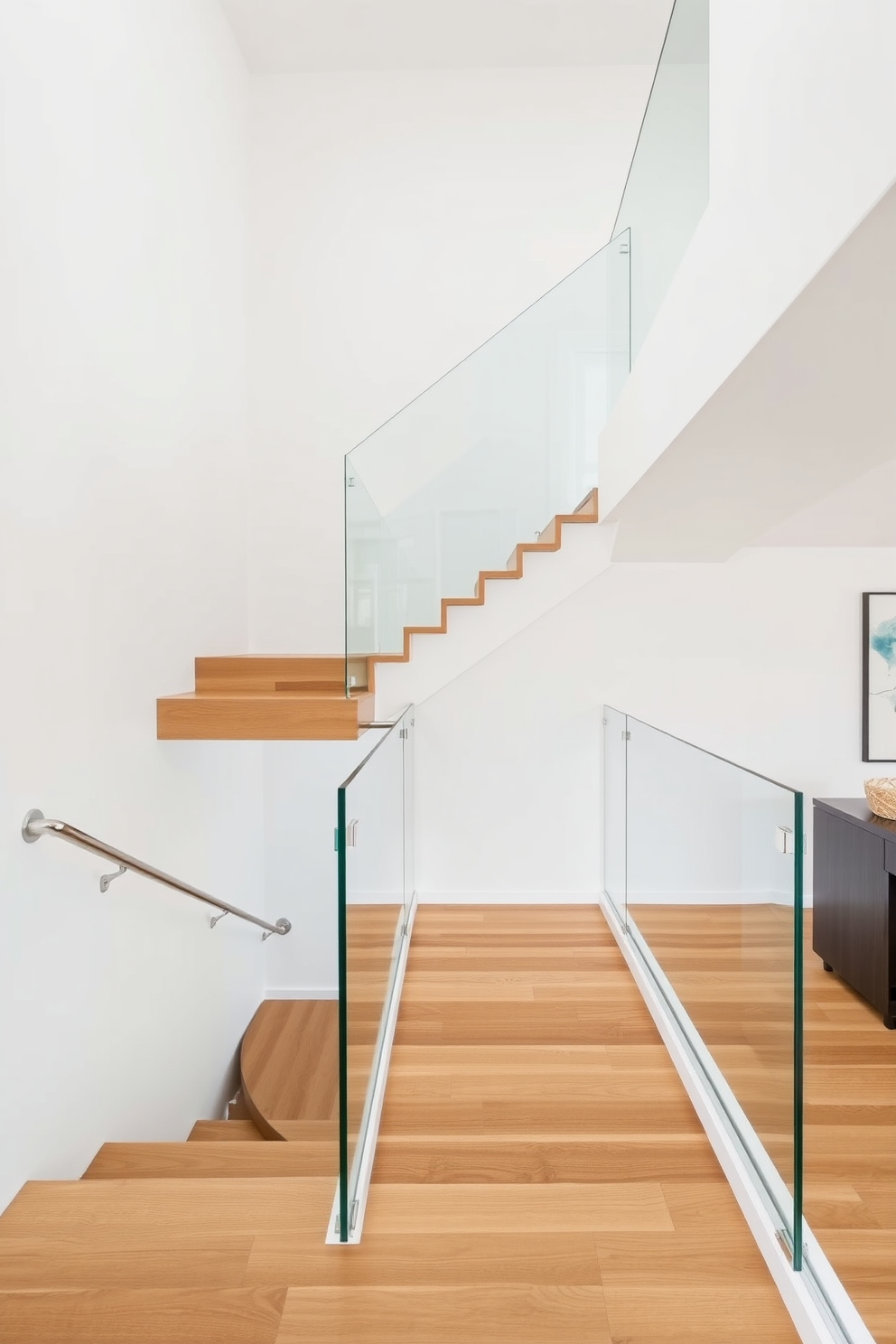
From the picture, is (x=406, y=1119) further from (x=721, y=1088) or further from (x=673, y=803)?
(x=673, y=803)

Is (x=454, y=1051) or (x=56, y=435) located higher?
(x=56, y=435)

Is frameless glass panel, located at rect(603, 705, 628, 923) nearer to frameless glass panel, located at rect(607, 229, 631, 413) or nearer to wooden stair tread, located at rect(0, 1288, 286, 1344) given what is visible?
frameless glass panel, located at rect(607, 229, 631, 413)

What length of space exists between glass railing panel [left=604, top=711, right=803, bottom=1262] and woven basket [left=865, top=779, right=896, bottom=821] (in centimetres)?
101

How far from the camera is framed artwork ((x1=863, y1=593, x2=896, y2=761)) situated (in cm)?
480

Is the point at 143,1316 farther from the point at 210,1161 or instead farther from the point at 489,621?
the point at 489,621

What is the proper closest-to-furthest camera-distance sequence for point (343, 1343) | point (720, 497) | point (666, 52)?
1. point (343, 1343)
2. point (666, 52)
3. point (720, 497)

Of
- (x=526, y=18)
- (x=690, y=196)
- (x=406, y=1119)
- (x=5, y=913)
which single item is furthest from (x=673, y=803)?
(x=526, y=18)

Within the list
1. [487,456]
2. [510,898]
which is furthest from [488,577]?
[510,898]

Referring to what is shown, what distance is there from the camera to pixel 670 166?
9.23ft

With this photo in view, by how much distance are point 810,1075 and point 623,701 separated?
7.75 ft

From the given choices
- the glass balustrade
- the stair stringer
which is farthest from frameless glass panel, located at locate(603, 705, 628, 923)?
the glass balustrade

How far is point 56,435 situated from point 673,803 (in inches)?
98.7

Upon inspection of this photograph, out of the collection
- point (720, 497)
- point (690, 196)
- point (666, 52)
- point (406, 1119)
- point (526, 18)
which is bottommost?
point (406, 1119)

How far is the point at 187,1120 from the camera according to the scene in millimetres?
3711
